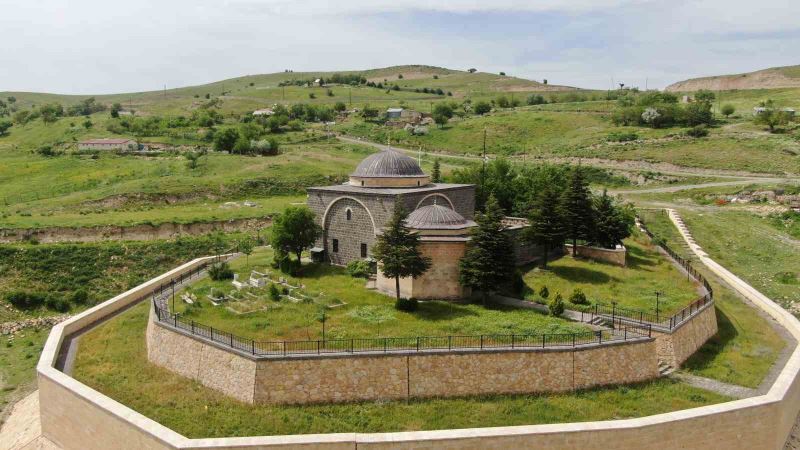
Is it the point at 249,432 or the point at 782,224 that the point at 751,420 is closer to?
the point at 249,432

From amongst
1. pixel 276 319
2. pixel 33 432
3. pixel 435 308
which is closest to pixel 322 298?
pixel 276 319

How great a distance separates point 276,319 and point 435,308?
6.50m

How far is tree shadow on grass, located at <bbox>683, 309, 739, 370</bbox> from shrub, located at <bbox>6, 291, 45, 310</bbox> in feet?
112

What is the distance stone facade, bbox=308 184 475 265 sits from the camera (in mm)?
31109

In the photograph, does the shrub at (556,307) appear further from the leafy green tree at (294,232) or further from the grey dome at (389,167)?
the leafy green tree at (294,232)

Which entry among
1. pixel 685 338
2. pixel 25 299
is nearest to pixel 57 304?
pixel 25 299

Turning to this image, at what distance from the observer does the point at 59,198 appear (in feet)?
186

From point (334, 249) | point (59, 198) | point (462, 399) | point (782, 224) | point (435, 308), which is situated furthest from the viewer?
point (59, 198)

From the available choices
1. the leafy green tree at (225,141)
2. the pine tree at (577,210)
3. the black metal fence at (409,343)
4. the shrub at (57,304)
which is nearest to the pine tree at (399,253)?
the black metal fence at (409,343)

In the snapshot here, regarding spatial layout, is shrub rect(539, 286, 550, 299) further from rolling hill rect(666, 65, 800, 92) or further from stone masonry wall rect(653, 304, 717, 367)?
rolling hill rect(666, 65, 800, 92)

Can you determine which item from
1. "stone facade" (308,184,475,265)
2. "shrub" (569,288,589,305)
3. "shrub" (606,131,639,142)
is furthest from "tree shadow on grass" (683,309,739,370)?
"shrub" (606,131,639,142)

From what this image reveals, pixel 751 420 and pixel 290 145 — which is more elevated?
pixel 290 145

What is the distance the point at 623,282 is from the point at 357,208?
1360cm

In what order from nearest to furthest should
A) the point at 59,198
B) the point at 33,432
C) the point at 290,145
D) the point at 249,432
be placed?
the point at 249,432 < the point at 33,432 < the point at 59,198 < the point at 290,145
